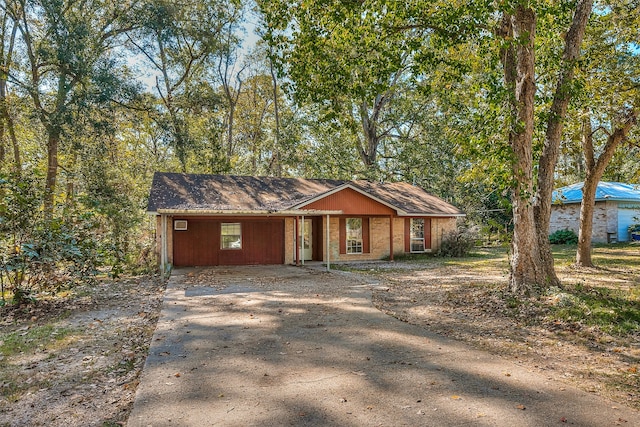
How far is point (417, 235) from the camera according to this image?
20.2m

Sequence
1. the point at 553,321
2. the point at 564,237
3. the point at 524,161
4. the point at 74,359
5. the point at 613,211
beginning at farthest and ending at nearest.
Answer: the point at 564,237
the point at 613,211
the point at 524,161
the point at 553,321
the point at 74,359

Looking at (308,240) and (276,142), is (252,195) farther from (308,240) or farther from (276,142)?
(276,142)

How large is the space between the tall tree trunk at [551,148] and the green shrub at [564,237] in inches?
731

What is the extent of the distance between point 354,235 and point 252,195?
491 cm

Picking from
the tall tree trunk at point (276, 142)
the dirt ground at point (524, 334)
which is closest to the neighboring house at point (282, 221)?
the dirt ground at point (524, 334)

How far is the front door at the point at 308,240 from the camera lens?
17.8 meters

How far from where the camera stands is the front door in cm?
1781

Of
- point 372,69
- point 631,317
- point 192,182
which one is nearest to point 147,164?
point 192,182

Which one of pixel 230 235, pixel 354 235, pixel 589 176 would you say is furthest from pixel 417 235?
pixel 230 235

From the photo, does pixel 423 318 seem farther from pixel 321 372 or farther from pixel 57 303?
pixel 57 303

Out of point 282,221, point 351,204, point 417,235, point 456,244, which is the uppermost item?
point 351,204

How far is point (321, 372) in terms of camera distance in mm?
4594

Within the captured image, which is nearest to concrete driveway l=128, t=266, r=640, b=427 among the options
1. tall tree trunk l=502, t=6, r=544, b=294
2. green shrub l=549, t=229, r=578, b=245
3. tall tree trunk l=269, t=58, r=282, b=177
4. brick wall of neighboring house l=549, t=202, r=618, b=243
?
tall tree trunk l=502, t=6, r=544, b=294

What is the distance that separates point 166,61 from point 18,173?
17.7 metres
